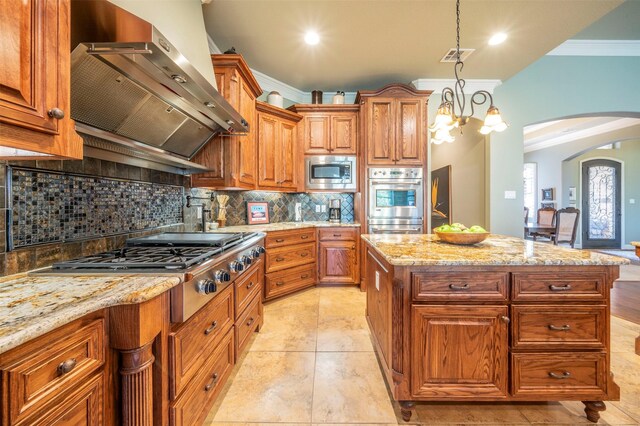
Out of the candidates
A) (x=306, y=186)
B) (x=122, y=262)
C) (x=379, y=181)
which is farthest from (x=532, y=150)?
(x=122, y=262)

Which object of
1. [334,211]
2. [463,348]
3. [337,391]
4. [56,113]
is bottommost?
[337,391]

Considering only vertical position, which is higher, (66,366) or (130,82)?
(130,82)

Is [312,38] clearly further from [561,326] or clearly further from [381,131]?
[561,326]

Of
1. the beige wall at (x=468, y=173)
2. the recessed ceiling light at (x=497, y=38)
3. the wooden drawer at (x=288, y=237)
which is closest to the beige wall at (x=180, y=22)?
the wooden drawer at (x=288, y=237)

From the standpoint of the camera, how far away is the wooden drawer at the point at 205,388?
1105mm

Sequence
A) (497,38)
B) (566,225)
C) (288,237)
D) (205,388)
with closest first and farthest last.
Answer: (205,388)
(497,38)
(288,237)
(566,225)

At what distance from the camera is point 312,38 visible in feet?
9.69

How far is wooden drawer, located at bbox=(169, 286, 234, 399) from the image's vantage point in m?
1.07

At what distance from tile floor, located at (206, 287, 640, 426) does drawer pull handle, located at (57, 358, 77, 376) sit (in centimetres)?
100

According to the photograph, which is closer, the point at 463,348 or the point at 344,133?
the point at 463,348

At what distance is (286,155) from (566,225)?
6170 millimetres

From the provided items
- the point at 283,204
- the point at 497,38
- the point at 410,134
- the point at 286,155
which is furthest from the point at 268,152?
the point at 497,38

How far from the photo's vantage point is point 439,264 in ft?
4.42

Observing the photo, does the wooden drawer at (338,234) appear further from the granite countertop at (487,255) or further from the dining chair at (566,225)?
the dining chair at (566,225)
